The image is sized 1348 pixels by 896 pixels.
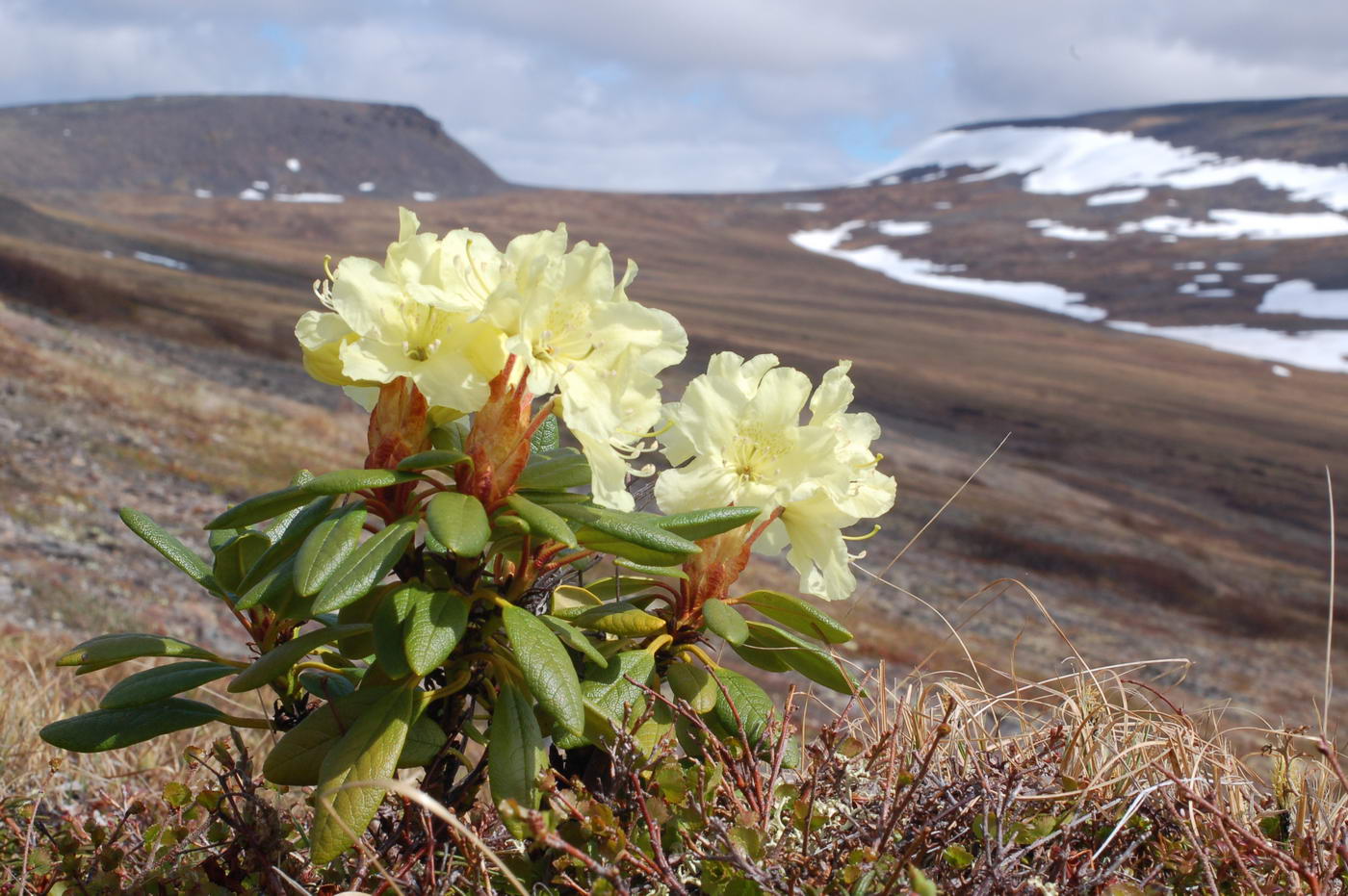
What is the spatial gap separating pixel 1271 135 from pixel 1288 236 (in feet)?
80.3

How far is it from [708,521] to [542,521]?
8.8 inches

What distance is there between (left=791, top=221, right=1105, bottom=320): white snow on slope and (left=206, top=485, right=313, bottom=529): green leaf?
65068mm

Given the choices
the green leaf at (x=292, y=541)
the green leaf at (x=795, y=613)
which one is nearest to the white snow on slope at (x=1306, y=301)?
the green leaf at (x=795, y=613)

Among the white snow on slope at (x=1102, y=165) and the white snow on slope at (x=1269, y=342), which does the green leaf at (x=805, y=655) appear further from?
the white snow on slope at (x=1102, y=165)

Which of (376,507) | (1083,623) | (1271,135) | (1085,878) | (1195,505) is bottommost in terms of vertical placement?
(1195,505)

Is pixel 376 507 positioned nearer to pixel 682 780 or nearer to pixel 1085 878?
pixel 682 780

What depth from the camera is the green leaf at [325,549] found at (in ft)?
4.17

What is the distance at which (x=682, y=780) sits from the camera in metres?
1.51

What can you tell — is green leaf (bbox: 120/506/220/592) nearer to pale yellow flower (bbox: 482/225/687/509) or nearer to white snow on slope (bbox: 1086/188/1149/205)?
pale yellow flower (bbox: 482/225/687/509)

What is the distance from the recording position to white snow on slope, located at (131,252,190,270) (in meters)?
32.8

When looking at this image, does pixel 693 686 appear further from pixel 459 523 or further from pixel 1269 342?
pixel 1269 342

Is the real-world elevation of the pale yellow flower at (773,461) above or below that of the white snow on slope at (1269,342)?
above

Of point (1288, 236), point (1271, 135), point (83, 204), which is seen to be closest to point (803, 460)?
point (83, 204)

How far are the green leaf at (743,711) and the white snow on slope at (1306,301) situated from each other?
67113 mm
